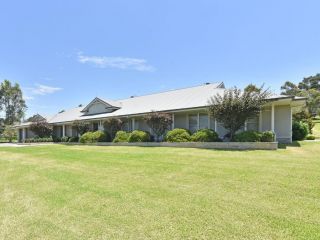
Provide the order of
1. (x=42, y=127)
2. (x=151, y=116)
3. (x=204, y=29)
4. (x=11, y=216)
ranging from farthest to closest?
(x=42, y=127), (x=151, y=116), (x=204, y=29), (x=11, y=216)

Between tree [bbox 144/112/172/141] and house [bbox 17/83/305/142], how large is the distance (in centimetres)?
116

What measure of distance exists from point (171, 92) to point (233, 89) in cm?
1201

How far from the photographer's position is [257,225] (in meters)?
3.77

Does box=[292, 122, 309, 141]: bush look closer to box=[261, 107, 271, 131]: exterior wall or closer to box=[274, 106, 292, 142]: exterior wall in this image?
box=[274, 106, 292, 142]: exterior wall

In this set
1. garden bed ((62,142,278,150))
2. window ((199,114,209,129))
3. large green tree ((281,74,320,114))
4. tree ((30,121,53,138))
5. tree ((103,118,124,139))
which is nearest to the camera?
garden bed ((62,142,278,150))

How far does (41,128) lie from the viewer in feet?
111

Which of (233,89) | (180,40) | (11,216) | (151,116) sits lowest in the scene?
(11,216)

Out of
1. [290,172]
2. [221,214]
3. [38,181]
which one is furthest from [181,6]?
[221,214]

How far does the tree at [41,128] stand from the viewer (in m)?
33.6

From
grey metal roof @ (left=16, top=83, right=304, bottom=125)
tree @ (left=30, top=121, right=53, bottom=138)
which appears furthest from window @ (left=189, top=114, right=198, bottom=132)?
tree @ (left=30, top=121, right=53, bottom=138)

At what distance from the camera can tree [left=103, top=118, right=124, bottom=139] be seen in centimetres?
2344

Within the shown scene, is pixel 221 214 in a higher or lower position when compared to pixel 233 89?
lower

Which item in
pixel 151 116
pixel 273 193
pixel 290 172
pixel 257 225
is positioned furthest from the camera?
pixel 151 116

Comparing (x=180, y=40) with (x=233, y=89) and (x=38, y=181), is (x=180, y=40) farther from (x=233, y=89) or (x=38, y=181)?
(x=38, y=181)
